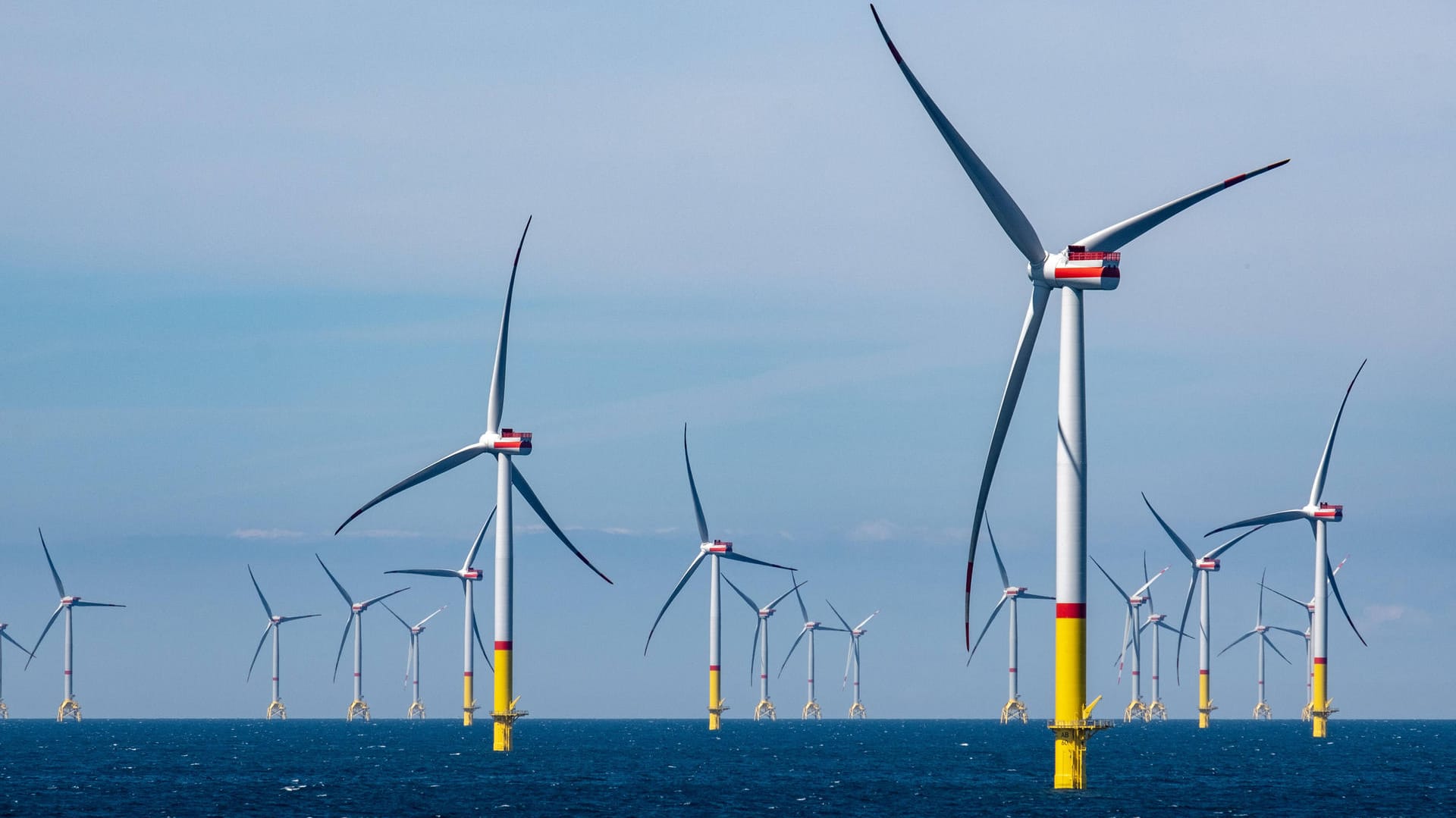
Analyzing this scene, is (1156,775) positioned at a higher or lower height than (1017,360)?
lower

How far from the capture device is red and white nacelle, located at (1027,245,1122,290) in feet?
263

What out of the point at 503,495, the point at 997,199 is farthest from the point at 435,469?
the point at 997,199

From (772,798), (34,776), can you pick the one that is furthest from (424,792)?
(34,776)

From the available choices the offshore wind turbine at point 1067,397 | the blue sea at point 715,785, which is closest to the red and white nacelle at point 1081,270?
the offshore wind turbine at point 1067,397

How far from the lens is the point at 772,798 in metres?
108

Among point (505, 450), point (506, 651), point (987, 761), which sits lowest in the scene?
point (987, 761)

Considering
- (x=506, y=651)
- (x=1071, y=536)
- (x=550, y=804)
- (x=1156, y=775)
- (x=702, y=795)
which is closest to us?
(x=1071, y=536)

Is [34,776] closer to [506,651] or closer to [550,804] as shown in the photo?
[506,651]

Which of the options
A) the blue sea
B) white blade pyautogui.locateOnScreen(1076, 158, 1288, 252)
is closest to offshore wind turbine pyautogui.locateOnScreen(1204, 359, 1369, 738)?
the blue sea

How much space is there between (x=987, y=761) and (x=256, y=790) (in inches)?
3142

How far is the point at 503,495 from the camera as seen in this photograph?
130 metres

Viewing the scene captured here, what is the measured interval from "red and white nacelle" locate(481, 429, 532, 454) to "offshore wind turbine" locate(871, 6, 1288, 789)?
5749cm

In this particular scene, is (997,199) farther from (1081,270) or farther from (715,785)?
(715,785)

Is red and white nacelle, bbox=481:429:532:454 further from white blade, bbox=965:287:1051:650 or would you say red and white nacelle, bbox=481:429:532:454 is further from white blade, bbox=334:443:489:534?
white blade, bbox=965:287:1051:650
